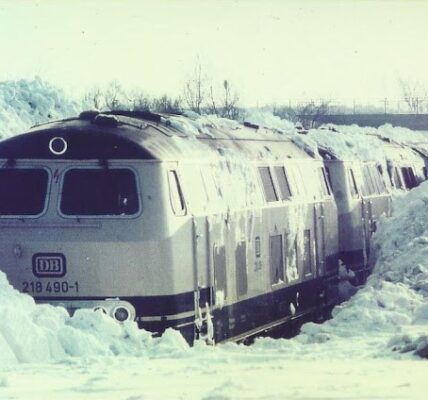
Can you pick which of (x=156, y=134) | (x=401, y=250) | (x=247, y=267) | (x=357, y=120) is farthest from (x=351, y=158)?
(x=357, y=120)

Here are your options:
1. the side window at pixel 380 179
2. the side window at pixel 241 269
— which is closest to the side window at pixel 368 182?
the side window at pixel 380 179

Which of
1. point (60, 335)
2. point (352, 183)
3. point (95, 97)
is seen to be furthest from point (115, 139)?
point (95, 97)

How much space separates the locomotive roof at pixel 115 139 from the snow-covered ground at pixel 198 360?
5.44 ft

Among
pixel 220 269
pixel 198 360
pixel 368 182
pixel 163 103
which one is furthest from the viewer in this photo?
pixel 163 103

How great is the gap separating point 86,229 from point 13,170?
1.05 meters

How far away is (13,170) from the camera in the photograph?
1130 cm

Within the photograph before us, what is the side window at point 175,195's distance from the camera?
35.8 ft

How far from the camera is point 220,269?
11.8m

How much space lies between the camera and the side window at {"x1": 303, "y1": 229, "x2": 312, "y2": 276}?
48.7 ft

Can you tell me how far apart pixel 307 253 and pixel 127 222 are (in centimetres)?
464

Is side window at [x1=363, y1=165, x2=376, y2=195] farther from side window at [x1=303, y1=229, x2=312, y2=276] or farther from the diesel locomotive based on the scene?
the diesel locomotive

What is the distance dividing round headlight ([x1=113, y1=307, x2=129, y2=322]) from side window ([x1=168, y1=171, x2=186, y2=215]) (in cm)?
108

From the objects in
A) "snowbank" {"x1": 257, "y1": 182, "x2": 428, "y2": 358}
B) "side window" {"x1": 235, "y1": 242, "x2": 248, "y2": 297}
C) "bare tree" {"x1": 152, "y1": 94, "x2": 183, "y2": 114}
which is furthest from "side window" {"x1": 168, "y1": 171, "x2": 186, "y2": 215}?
"bare tree" {"x1": 152, "y1": 94, "x2": 183, "y2": 114}

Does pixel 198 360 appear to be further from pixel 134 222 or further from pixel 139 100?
pixel 139 100
